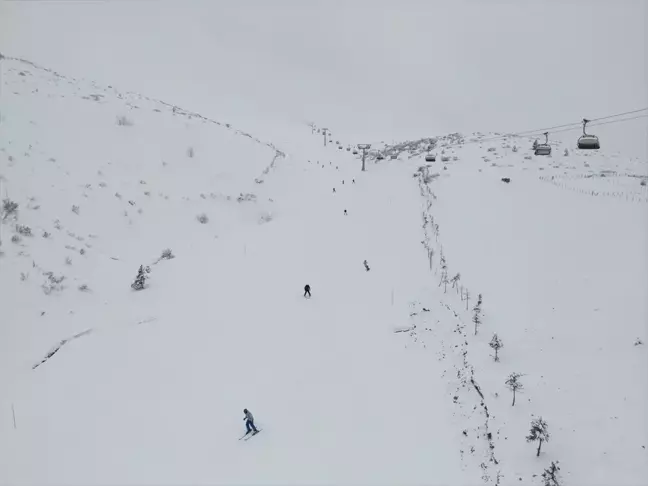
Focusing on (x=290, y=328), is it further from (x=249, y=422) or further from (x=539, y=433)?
(x=539, y=433)

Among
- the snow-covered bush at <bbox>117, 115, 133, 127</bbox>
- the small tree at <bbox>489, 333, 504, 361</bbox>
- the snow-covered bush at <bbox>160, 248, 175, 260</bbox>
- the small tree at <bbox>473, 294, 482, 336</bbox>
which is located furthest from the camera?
the snow-covered bush at <bbox>117, 115, 133, 127</bbox>

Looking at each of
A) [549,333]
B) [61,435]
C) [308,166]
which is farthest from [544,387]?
[308,166]

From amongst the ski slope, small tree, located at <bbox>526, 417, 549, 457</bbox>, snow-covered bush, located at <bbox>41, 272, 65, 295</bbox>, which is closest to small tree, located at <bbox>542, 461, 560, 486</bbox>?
the ski slope

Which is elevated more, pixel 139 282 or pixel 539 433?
pixel 139 282

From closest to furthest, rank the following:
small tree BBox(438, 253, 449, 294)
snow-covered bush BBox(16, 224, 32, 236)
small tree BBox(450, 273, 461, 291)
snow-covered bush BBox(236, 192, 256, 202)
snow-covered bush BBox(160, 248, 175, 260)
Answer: snow-covered bush BBox(16, 224, 32, 236), small tree BBox(450, 273, 461, 291), small tree BBox(438, 253, 449, 294), snow-covered bush BBox(160, 248, 175, 260), snow-covered bush BBox(236, 192, 256, 202)

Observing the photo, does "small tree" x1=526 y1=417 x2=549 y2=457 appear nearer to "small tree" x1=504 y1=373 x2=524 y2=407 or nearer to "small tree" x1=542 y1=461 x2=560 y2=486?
"small tree" x1=542 y1=461 x2=560 y2=486

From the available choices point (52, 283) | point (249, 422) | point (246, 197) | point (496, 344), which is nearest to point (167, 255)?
point (52, 283)

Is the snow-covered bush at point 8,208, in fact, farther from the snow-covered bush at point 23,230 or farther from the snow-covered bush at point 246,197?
the snow-covered bush at point 246,197
